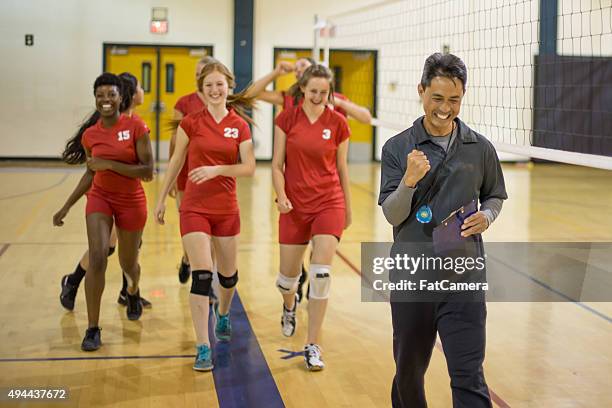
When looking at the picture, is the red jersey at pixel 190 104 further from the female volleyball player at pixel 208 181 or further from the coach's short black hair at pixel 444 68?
the coach's short black hair at pixel 444 68

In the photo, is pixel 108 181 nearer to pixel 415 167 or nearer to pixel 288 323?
pixel 288 323

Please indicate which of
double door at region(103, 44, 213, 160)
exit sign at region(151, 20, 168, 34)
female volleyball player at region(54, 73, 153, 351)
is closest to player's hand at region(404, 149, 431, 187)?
female volleyball player at region(54, 73, 153, 351)

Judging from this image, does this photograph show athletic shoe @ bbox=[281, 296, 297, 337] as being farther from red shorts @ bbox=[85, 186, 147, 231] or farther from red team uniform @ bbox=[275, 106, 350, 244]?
red shorts @ bbox=[85, 186, 147, 231]

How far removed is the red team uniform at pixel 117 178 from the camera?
5.81 metres

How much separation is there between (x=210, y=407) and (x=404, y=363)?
1.46 metres

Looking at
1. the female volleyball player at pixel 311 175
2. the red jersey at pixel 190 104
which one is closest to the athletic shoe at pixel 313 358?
the female volleyball player at pixel 311 175

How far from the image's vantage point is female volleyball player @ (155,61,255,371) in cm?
529

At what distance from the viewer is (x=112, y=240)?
21.6 ft

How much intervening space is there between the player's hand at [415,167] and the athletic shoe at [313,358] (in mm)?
2365

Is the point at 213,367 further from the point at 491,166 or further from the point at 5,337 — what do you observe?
the point at 491,166

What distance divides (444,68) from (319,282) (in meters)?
2.41

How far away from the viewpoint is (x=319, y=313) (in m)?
5.46

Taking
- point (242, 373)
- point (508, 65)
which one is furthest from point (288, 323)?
point (508, 65)

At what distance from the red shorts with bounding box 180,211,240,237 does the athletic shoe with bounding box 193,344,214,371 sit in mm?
723
